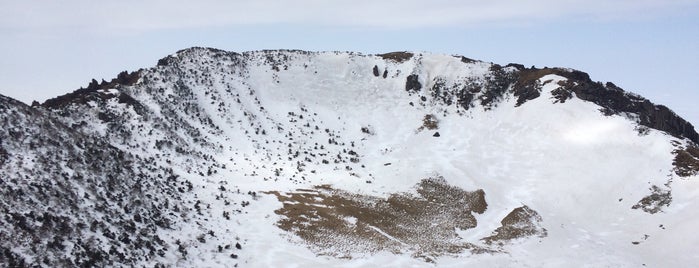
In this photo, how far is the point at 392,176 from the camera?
6169 centimetres

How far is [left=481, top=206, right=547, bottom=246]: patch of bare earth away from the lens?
47.7 m

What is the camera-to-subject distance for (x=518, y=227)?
4988 cm

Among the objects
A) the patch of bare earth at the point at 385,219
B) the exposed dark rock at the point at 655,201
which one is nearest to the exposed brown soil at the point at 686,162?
A: the exposed dark rock at the point at 655,201

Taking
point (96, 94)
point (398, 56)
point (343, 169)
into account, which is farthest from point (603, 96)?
point (96, 94)

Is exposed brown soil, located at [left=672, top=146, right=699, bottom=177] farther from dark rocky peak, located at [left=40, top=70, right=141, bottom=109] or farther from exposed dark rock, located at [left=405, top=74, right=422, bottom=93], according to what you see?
dark rocky peak, located at [left=40, top=70, right=141, bottom=109]

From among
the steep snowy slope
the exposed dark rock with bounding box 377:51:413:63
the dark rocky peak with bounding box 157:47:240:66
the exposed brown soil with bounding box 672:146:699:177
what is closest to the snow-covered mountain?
the steep snowy slope

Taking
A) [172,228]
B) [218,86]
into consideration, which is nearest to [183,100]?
[218,86]

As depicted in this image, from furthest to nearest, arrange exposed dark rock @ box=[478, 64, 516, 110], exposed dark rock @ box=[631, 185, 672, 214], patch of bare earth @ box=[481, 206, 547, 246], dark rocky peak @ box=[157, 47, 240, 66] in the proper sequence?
exposed dark rock @ box=[478, 64, 516, 110], dark rocky peak @ box=[157, 47, 240, 66], exposed dark rock @ box=[631, 185, 672, 214], patch of bare earth @ box=[481, 206, 547, 246]

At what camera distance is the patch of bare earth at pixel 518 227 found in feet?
157

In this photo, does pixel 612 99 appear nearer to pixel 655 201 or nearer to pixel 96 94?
pixel 655 201

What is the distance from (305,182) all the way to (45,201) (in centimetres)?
2990

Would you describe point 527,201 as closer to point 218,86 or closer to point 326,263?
point 326,263

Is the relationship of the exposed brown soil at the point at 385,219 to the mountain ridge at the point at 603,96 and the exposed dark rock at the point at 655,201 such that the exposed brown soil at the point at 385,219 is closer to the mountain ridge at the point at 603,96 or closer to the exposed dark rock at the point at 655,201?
the exposed dark rock at the point at 655,201

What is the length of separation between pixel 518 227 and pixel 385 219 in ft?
42.6
